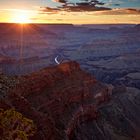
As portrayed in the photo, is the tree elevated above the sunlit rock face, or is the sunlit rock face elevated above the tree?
the tree

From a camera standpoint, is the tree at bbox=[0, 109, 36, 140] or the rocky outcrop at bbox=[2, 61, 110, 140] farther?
the rocky outcrop at bbox=[2, 61, 110, 140]

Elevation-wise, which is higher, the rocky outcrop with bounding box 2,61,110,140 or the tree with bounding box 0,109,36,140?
the tree with bounding box 0,109,36,140

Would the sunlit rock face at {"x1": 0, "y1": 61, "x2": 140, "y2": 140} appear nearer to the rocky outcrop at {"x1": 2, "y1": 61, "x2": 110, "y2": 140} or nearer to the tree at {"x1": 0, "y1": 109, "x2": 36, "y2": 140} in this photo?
the rocky outcrop at {"x1": 2, "y1": 61, "x2": 110, "y2": 140}

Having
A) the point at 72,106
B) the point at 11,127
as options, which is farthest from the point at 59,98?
the point at 11,127

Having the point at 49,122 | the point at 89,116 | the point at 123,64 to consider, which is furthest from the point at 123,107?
the point at 123,64

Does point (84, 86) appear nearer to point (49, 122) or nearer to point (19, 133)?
point (49, 122)

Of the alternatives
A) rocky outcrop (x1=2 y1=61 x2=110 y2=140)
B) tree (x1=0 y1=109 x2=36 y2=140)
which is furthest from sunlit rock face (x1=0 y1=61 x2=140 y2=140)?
tree (x1=0 y1=109 x2=36 y2=140)

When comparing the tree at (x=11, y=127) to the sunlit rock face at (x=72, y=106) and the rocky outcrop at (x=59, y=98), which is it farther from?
the rocky outcrop at (x=59, y=98)

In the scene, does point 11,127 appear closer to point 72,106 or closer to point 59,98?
point 59,98

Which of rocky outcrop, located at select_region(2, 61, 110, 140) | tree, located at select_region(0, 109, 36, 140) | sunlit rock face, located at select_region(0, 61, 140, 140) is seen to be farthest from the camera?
sunlit rock face, located at select_region(0, 61, 140, 140)

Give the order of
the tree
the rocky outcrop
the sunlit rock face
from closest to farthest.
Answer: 1. the tree
2. the rocky outcrop
3. the sunlit rock face
